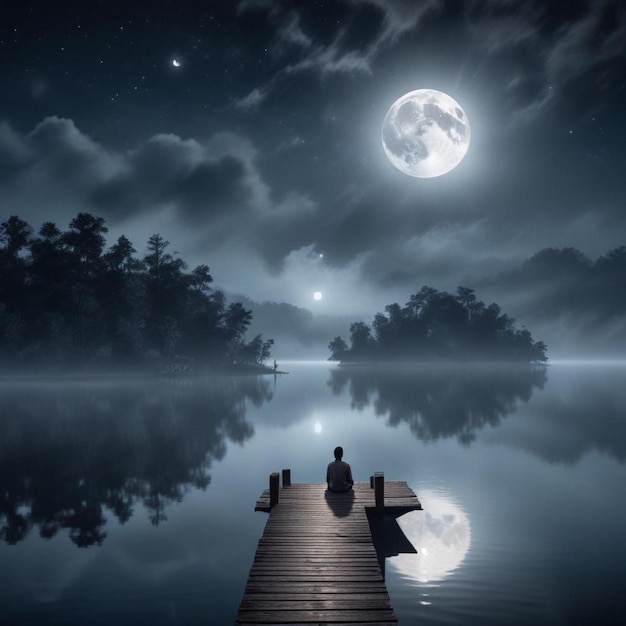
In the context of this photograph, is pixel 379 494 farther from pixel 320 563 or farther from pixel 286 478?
pixel 320 563

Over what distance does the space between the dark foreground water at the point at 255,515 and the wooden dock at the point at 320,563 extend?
1523 mm

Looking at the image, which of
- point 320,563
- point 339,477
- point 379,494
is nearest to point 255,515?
point 339,477

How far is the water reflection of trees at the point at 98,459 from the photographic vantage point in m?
19.9

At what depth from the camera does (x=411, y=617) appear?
11945mm

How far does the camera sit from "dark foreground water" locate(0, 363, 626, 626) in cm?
1271

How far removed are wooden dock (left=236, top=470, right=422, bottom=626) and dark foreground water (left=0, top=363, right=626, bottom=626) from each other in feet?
5.00

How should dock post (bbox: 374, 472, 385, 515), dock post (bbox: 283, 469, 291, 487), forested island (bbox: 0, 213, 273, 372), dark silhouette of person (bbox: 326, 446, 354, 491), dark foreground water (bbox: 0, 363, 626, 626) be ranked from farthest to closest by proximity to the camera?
forested island (bbox: 0, 213, 273, 372), dock post (bbox: 283, 469, 291, 487), dark silhouette of person (bbox: 326, 446, 354, 491), dock post (bbox: 374, 472, 385, 515), dark foreground water (bbox: 0, 363, 626, 626)

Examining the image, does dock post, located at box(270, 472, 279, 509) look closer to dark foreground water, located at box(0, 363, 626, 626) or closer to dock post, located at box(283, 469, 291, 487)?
dark foreground water, located at box(0, 363, 626, 626)

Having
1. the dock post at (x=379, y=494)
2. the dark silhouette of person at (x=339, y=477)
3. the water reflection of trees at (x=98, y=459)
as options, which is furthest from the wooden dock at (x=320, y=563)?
the water reflection of trees at (x=98, y=459)

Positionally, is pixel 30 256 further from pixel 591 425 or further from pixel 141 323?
pixel 591 425

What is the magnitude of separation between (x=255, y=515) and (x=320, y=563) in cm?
942

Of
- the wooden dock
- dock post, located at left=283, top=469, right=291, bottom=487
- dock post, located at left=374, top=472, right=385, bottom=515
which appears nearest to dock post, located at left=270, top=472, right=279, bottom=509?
the wooden dock

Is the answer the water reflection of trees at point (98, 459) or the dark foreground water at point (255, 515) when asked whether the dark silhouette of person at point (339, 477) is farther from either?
the water reflection of trees at point (98, 459)

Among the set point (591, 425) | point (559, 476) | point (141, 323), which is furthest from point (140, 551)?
point (141, 323)
